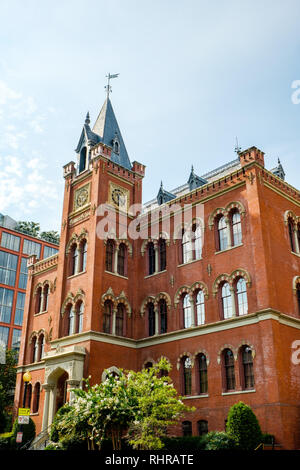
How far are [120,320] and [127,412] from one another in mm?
11914

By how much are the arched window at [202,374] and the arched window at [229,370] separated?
148 cm

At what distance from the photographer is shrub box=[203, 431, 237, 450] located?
21.0m

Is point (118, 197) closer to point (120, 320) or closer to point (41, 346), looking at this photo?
point (120, 320)

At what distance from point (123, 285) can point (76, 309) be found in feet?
11.7

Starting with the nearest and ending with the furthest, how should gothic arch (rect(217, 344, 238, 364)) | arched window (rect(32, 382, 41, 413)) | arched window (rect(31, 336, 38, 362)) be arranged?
gothic arch (rect(217, 344, 238, 364))
arched window (rect(32, 382, 41, 413))
arched window (rect(31, 336, 38, 362))

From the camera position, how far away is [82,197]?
115 ft

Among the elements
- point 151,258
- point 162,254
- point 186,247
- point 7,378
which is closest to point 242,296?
point 186,247

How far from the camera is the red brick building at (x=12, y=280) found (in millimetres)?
71188

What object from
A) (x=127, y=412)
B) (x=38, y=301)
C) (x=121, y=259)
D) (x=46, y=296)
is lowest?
(x=127, y=412)

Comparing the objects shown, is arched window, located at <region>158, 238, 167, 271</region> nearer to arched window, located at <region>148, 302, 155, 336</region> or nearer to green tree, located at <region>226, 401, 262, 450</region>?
arched window, located at <region>148, 302, 155, 336</region>

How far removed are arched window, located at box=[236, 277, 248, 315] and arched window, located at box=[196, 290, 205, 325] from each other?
2700 mm

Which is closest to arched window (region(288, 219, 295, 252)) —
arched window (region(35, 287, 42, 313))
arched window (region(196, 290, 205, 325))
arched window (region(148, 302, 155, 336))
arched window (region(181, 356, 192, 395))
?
arched window (region(196, 290, 205, 325))

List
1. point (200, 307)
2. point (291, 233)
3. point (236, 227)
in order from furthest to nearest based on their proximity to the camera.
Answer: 1. point (291, 233)
2. point (200, 307)
3. point (236, 227)
